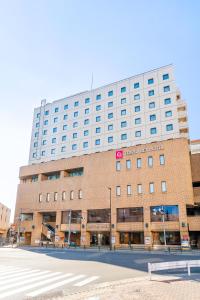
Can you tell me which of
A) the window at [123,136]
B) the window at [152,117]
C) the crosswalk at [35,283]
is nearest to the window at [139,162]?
the window at [123,136]

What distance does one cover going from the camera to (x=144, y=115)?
5234cm

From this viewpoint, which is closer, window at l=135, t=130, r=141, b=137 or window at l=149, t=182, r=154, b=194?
window at l=149, t=182, r=154, b=194

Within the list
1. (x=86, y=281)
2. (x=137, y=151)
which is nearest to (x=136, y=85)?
(x=137, y=151)

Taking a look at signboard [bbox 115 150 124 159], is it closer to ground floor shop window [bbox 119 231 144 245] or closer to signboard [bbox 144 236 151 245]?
ground floor shop window [bbox 119 231 144 245]

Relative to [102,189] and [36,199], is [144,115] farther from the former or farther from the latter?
[36,199]

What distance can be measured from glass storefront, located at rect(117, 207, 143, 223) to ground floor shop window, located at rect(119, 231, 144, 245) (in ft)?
7.63

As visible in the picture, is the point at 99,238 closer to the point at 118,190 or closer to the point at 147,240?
the point at 118,190

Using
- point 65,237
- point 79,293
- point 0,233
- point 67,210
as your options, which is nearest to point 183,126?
point 67,210

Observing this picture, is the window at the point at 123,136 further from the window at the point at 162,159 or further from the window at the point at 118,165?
the window at the point at 162,159

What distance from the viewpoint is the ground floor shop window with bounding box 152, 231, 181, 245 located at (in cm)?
3933

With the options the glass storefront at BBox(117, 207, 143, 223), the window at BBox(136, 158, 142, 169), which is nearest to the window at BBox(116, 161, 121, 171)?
the window at BBox(136, 158, 142, 169)

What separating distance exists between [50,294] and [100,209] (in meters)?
39.3

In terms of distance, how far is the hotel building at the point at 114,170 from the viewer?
41188mm

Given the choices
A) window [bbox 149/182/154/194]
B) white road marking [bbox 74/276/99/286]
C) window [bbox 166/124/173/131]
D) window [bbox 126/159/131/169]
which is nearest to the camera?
white road marking [bbox 74/276/99/286]
